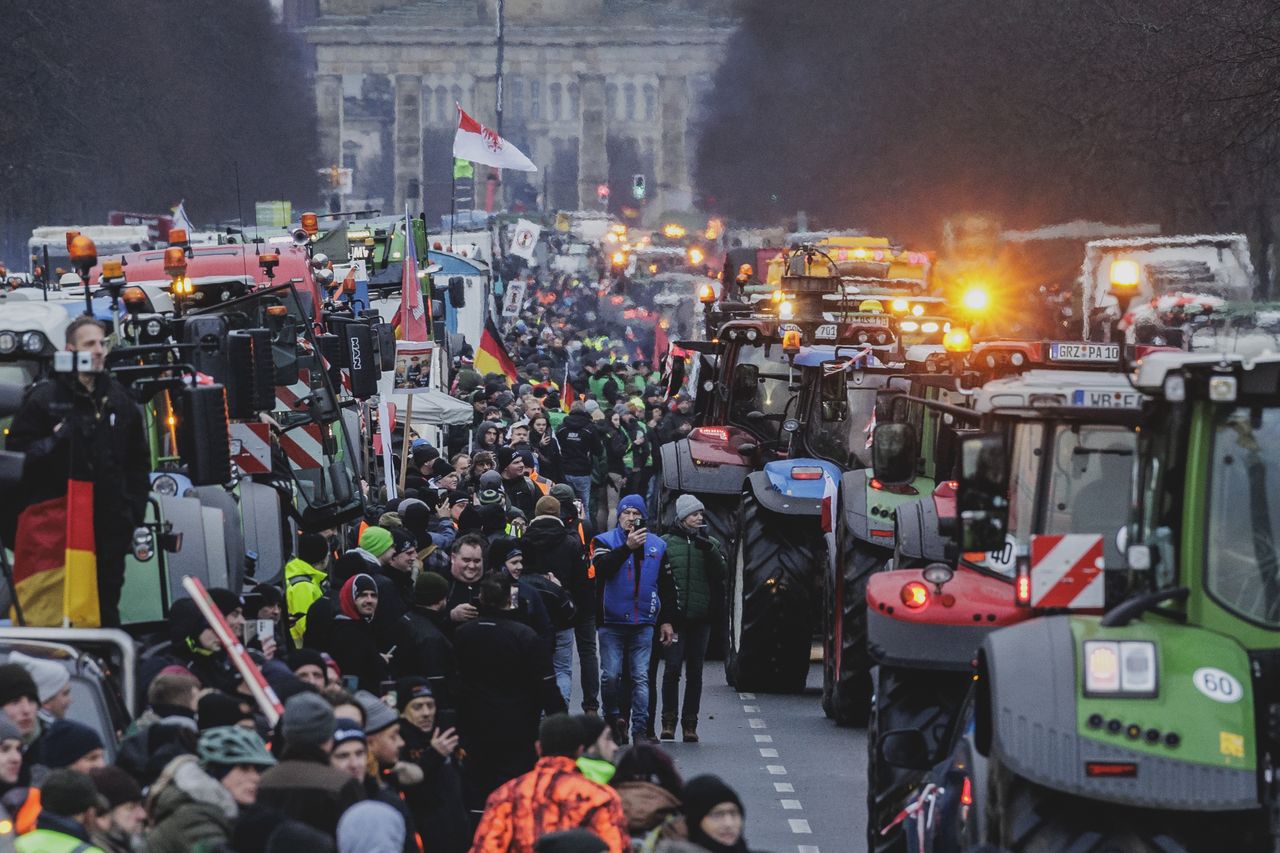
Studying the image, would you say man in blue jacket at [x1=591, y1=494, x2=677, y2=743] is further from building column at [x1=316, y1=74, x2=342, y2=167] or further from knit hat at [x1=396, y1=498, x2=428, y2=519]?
building column at [x1=316, y1=74, x2=342, y2=167]

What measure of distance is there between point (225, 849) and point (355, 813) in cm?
63

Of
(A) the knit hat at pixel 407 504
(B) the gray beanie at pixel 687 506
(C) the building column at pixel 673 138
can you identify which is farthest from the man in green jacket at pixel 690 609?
(C) the building column at pixel 673 138

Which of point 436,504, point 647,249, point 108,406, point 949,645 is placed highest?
point 108,406

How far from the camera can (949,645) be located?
11.0 metres

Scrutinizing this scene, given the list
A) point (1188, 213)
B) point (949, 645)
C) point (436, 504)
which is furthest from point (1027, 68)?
point (949, 645)

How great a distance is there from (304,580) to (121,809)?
7188 millimetres

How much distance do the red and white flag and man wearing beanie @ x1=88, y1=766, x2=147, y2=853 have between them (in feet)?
86.6

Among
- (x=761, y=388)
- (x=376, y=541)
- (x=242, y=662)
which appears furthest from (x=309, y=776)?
(x=761, y=388)

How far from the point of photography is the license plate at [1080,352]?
13156 millimetres

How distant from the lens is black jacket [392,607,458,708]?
1262cm

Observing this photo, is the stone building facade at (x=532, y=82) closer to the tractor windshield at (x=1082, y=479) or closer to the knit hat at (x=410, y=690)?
the knit hat at (x=410, y=690)

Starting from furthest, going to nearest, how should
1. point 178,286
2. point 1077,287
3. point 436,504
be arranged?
point 1077,287 → point 436,504 → point 178,286

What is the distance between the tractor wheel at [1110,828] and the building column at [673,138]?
510 ft

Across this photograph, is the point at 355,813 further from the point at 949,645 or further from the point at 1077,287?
the point at 1077,287
